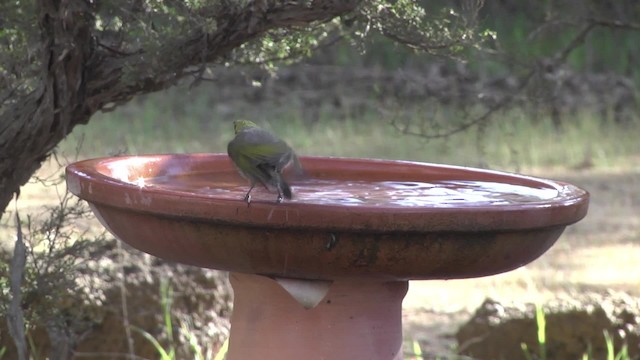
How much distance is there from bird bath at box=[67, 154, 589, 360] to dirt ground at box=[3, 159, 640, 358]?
168cm

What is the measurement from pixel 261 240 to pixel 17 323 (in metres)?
0.72

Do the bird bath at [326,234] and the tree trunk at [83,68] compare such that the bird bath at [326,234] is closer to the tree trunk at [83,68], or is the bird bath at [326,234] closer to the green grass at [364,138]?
the tree trunk at [83,68]

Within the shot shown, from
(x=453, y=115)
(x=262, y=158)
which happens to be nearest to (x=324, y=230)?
(x=262, y=158)

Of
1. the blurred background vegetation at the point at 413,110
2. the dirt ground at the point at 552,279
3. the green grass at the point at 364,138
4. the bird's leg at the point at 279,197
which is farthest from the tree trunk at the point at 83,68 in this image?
the green grass at the point at 364,138

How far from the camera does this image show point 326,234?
2107 mm

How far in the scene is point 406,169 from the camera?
9.53 ft

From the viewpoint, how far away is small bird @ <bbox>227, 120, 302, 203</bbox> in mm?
2158

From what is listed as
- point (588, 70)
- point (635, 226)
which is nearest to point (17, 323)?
point (635, 226)

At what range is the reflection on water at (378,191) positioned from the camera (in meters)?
2.25

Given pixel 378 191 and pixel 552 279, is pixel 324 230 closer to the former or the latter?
pixel 378 191

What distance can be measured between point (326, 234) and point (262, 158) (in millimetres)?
208

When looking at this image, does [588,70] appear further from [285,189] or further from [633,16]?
[285,189]

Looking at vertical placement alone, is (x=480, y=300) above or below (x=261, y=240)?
below

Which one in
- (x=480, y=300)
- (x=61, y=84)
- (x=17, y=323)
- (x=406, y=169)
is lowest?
(x=480, y=300)
